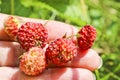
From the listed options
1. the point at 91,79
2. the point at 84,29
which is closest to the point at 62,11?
the point at 84,29

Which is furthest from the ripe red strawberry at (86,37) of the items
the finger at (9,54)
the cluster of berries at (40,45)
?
the finger at (9,54)

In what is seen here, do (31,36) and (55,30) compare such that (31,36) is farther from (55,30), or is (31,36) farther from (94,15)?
(94,15)

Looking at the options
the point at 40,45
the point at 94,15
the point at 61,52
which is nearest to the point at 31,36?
the point at 40,45

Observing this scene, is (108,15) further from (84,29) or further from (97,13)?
(84,29)

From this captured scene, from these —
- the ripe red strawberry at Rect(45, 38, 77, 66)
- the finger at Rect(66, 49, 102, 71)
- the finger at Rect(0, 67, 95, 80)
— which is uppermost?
the ripe red strawberry at Rect(45, 38, 77, 66)

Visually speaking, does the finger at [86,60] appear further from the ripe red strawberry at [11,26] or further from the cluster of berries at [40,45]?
the ripe red strawberry at [11,26]

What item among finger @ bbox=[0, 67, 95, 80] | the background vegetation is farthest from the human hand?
the background vegetation

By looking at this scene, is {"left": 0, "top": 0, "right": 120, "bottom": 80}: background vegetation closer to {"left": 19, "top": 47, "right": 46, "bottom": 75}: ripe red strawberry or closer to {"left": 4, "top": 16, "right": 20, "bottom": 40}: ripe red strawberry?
{"left": 4, "top": 16, "right": 20, "bottom": 40}: ripe red strawberry
